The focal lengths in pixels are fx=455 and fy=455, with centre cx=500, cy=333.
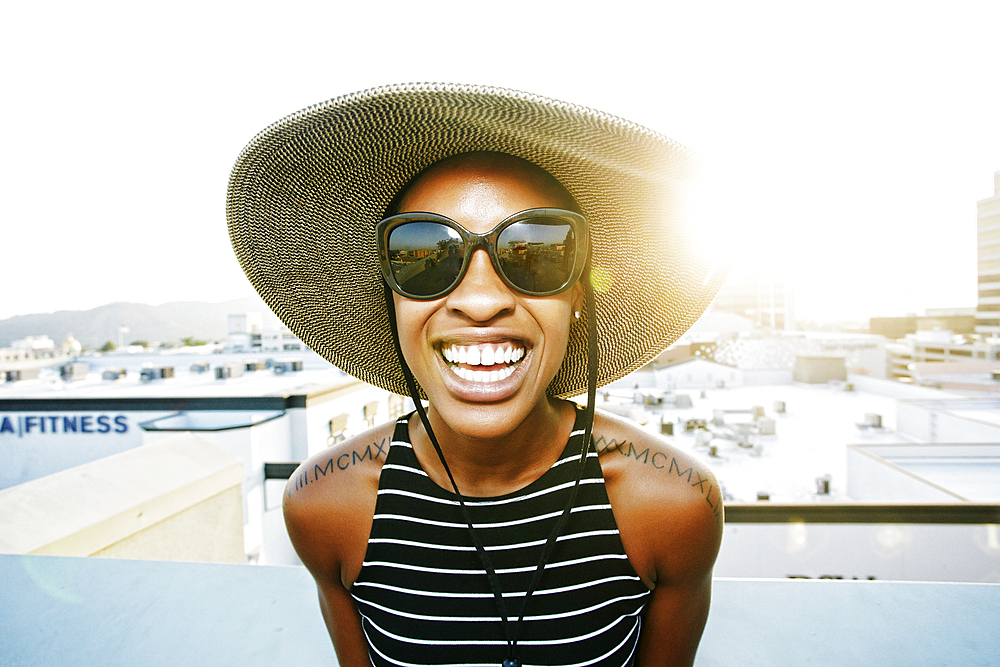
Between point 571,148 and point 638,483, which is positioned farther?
point 638,483

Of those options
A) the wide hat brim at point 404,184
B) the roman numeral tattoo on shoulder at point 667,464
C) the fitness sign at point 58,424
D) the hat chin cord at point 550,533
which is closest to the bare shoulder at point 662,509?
the roman numeral tattoo on shoulder at point 667,464

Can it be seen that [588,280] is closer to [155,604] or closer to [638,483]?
[638,483]

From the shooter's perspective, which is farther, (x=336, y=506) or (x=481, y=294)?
(x=336, y=506)

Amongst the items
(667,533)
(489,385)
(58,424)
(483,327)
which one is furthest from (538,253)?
(58,424)

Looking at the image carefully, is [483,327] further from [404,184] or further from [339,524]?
[339,524]

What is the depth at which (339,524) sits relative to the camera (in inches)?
47.1

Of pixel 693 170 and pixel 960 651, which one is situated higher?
pixel 693 170

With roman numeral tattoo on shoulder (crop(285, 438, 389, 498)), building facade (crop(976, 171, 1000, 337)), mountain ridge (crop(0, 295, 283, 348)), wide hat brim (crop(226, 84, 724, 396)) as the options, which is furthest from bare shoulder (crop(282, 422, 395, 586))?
mountain ridge (crop(0, 295, 283, 348))

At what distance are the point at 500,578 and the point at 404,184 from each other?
100 centimetres

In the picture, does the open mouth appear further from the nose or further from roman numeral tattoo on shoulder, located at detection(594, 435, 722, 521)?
roman numeral tattoo on shoulder, located at detection(594, 435, 722, 521)

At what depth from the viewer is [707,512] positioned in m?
1.15

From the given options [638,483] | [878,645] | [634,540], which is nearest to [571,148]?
[638,483]

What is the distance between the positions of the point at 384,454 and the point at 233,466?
2.50 m

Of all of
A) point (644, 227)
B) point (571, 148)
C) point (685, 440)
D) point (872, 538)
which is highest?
point (571, 148)
